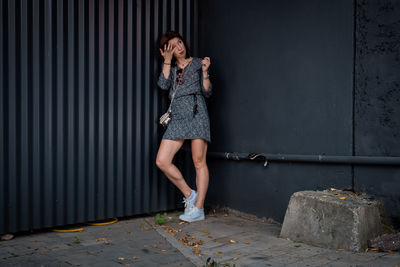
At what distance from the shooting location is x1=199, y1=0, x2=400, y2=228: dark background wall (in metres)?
3.78

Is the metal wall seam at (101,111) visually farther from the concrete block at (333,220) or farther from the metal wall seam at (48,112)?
the concrete block at (333,220)

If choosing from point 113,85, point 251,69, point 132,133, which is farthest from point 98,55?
point 251,69

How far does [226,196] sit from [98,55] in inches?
92.0

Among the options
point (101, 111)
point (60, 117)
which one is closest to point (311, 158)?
point (101, 111)

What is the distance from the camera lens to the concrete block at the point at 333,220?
3.36 metres

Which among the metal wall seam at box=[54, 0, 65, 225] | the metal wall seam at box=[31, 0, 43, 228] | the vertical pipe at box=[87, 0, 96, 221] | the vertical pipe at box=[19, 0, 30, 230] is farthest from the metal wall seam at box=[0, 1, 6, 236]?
the vertical pipe at box=[87, 0, 96, 221]

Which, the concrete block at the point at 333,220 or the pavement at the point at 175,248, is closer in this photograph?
the pavement at the point at 175,248

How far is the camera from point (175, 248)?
364 centimetres

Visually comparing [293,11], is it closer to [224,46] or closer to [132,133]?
[224,46]

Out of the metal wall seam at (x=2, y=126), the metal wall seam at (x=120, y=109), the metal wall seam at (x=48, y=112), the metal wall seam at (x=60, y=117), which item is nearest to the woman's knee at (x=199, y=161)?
the metal wall seam at (x=120, y=109)

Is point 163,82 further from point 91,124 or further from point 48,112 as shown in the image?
point 48,112

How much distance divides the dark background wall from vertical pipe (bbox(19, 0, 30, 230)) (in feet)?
7.64

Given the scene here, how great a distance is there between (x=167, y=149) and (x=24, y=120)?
1557mm

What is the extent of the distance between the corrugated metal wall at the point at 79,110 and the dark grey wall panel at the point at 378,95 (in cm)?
228
